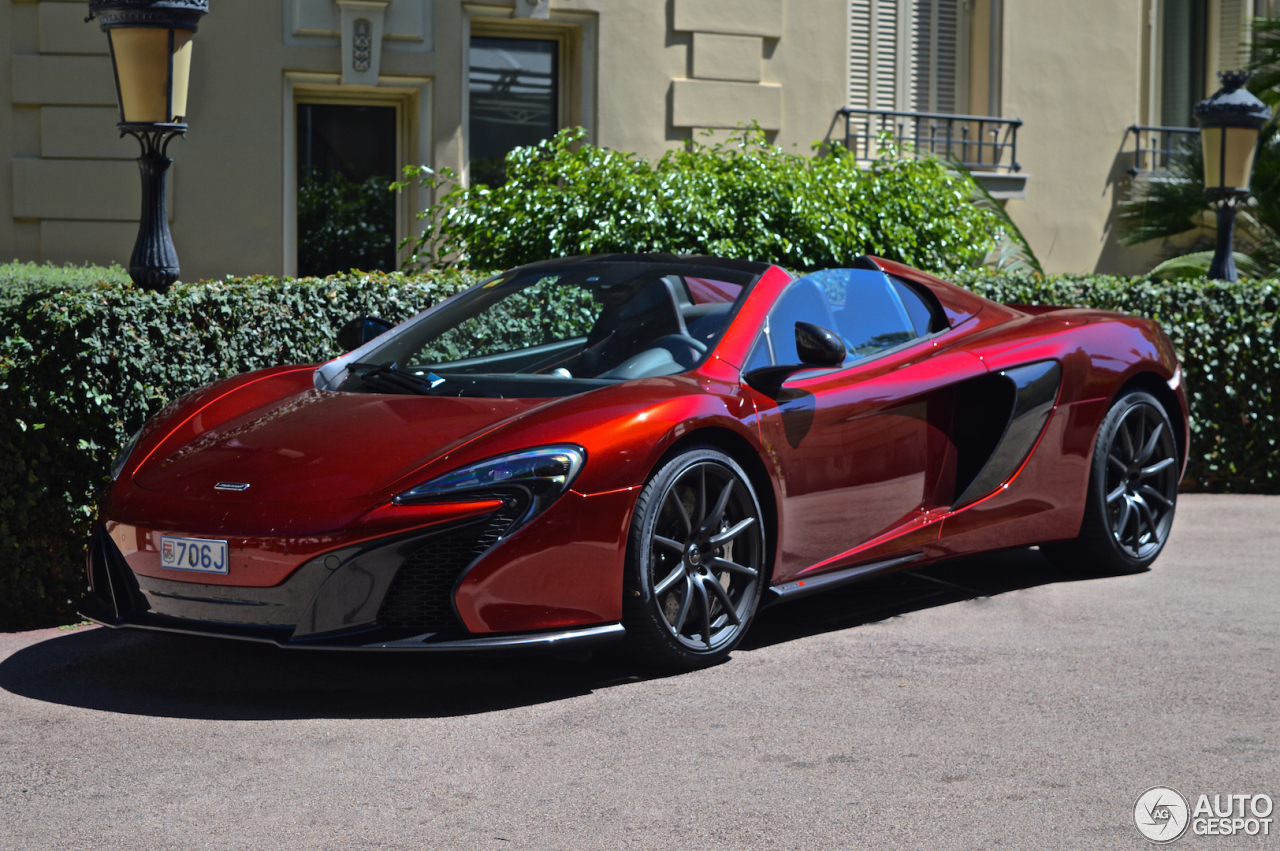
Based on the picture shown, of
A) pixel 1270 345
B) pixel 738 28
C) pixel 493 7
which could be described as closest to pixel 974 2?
pixel 738 28

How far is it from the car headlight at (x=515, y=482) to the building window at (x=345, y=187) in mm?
8172

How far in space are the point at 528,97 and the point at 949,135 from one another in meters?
3.95

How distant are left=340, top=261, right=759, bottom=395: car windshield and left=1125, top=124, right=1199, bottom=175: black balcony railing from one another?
1072cm

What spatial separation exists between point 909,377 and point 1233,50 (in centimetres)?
1241

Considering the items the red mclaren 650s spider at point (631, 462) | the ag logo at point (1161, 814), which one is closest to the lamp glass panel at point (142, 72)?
the red mclaren 650s spider at point (631, 462)

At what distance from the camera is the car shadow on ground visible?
4238 mm

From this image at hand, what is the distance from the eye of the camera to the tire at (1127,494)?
6.10 metres

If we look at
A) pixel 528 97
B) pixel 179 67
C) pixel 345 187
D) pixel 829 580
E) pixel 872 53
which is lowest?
pixel 829 580

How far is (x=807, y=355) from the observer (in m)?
4.75

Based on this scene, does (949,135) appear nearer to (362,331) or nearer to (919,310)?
(919,310)

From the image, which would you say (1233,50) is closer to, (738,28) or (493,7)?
(738,28)

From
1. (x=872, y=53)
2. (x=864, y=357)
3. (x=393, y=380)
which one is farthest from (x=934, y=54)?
(x=393, y=380)

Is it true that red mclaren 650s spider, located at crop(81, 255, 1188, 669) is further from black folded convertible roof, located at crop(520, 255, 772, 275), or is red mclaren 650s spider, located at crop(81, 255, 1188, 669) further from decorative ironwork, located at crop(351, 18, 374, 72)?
decorative ironwork, located at crop(351, 18, 374, 72)

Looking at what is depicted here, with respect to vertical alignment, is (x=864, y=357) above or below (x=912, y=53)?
below
